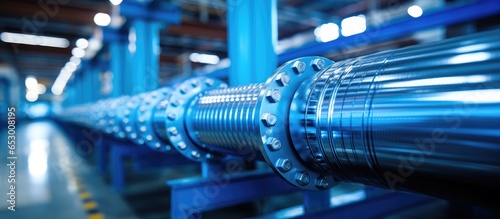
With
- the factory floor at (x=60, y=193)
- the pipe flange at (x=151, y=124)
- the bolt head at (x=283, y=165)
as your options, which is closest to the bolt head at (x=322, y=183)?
the bolt head at (x=283, y=165)

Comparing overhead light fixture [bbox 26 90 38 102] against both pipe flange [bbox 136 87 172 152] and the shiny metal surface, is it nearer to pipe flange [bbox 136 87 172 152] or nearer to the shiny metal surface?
pipe flange [bbox 136 87 172 152]

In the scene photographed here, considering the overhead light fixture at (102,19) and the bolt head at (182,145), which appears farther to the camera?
the overhead light fixture at (102,19)

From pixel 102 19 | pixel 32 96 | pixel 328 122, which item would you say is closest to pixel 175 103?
pixel 328 122

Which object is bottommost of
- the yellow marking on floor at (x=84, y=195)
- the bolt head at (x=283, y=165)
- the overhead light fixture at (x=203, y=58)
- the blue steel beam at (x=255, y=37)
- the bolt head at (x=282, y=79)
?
the yellow marking on floor at (x=84, y=195)

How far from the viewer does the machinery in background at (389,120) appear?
44 cm

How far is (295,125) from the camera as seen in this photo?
0.77 metres

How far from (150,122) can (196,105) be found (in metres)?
0.40

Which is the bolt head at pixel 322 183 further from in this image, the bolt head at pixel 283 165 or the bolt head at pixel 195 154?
the bolt head at pixel 195 154

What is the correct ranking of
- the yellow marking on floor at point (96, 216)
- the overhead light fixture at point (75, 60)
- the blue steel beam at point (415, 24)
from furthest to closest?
the overhead light fixture at point (75, 60), the yellow marking on floor at point (96, 216), the blue steel beam at point (415, 24)

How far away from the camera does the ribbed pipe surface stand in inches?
35.5

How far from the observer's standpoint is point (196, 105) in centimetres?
126

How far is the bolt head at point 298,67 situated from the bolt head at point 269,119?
14 centimetres

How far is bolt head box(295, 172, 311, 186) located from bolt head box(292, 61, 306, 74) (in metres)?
0.26

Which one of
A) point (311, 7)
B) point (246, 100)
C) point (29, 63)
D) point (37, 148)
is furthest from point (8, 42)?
point (246, 100)
